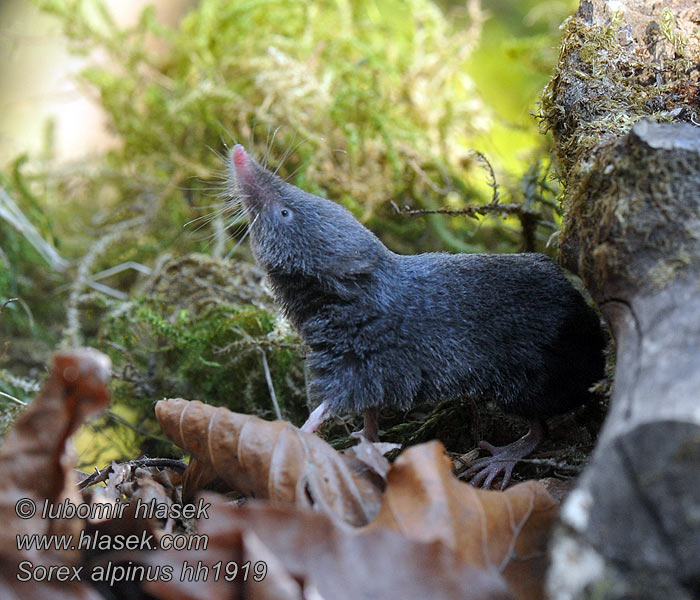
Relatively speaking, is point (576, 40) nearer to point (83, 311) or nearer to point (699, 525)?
point (699, 525)

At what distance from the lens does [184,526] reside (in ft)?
5.84

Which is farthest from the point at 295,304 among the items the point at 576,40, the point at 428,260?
the point at 576,40

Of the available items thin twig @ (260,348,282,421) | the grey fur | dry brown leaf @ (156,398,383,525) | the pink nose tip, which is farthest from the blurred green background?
dry brown leaf @ (156,398,383,525)

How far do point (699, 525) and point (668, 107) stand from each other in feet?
5.82

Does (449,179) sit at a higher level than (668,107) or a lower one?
lower

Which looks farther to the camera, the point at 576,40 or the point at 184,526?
the point at 576,40

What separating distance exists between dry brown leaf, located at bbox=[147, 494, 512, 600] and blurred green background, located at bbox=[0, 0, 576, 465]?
1377 millimetres

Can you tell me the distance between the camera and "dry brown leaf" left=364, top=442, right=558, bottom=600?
1.46 meters

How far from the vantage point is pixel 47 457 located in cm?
143

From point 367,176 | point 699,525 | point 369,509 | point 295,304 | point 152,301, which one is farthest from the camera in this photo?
point 367,176

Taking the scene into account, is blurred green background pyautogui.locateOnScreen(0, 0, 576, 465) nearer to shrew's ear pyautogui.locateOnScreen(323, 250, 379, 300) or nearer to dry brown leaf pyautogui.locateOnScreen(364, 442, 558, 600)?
shrew's ear pyautogui.locateOnScreen(323, 250, 379, 300)

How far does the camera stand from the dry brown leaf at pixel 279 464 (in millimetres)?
1665

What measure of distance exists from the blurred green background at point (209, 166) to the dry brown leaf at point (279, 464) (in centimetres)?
86

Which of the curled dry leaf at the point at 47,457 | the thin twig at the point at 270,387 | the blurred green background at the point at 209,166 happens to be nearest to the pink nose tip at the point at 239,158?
the blurred green background at the point at 209,166
